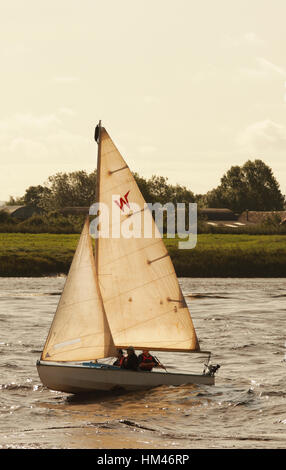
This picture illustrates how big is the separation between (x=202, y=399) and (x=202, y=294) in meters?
39.5

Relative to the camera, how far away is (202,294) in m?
70.8

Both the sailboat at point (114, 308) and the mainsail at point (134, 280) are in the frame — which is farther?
the mainsail at point (134, 280)

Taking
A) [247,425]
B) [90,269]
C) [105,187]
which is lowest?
[247,425]

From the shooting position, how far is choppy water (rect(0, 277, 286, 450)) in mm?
25778

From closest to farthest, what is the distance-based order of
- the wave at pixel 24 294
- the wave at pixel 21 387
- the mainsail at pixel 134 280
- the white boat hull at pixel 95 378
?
1. the white boat hull at pixel 95 378
2. the mainsail at pixel 134 280
3. the wave at pixel 21 387
4. the wave at pixel 24 294

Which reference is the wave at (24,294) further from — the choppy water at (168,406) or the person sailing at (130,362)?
the person sailing at (130,362)

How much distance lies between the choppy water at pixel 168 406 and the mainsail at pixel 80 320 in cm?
179

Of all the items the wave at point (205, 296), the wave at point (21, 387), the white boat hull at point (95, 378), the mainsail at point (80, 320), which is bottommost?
the wave at point (21, 387)

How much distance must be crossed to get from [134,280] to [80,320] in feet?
8.40

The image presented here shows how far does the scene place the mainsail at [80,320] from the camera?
3052 centimetres

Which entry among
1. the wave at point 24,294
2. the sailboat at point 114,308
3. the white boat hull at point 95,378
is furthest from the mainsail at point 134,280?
the wave at point 24,294

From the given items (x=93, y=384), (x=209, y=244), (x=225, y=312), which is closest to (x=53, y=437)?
(x=93, y=384)

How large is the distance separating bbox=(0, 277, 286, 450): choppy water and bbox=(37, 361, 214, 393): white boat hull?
1.26 feet
